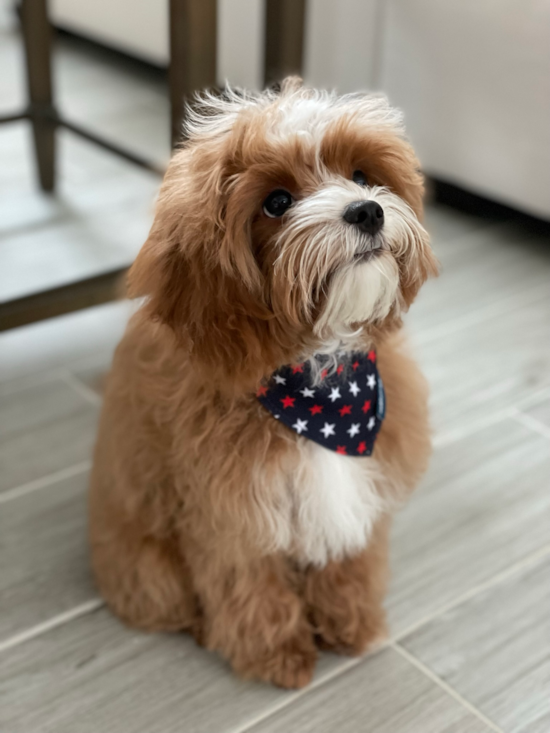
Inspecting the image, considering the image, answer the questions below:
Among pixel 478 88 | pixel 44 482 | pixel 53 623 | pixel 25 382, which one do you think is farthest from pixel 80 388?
pixel 478 88

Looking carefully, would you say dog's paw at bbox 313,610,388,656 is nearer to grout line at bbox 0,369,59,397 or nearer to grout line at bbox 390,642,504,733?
grout line at bbox 390,642,504,733

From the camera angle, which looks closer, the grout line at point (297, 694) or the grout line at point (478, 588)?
the grout line at point (297, 694)

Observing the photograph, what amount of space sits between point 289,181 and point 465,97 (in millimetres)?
1398

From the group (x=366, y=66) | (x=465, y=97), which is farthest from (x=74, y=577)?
(x=366, y=66)

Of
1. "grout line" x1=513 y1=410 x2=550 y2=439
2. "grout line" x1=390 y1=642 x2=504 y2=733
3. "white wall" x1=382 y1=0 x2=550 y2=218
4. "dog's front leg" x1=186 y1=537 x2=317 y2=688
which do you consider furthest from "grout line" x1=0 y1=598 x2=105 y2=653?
"white wall" x1=382 y1=0 x2=550 y2=218

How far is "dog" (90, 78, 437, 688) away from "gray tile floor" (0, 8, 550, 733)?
57mm

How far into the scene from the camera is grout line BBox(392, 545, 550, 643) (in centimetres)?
121

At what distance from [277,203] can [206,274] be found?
97mm

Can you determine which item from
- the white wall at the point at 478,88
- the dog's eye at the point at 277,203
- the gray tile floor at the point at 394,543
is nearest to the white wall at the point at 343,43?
the white wall at the point at 478,88

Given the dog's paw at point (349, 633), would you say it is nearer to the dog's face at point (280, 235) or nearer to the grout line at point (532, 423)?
the dog's face at point (280, 235)

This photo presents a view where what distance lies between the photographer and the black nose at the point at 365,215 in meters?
0.81

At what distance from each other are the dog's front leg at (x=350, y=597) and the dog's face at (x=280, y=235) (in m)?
0.35

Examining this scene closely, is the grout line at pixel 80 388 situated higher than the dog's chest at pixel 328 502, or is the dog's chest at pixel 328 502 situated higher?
the dog's chest at pixel 328 502

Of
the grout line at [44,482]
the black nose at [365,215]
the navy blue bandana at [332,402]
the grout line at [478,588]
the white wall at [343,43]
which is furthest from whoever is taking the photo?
the white wall at [343,43]
